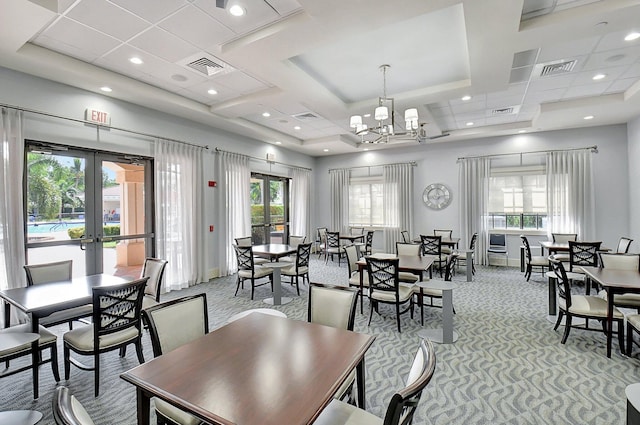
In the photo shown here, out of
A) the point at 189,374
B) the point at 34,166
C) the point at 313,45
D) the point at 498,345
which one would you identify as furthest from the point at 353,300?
the point at 34,166

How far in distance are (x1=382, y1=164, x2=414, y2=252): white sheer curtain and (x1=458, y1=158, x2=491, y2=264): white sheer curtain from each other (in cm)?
136

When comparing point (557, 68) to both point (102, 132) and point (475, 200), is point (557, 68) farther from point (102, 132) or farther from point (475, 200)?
point (102, 132)

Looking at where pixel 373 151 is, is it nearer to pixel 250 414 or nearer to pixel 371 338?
pixel 371 338

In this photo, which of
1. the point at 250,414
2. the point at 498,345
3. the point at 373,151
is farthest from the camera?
the point at 373,151

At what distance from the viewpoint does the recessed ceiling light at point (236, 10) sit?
2803mm

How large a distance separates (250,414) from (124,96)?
5231 mm

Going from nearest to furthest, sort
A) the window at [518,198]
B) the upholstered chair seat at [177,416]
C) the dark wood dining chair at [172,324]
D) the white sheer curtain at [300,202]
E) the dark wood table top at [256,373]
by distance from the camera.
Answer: the dark wood table top at [256,373] < the upholstered chair seat at [177,416] < the dark wood dining chair at [172,324] < the window at [518,198] < the white sheer curtain at [300,202]

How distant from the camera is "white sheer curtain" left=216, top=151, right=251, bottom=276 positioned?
263 inches

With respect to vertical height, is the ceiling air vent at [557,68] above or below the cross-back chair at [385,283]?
above

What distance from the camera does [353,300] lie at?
2.24 meters

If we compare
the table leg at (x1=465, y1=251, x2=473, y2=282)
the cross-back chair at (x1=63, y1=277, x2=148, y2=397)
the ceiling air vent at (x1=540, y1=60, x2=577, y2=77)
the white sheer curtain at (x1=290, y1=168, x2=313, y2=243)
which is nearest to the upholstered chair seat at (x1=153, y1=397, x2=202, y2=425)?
the cross-back chair at (x1=63, y1=277, x2=148, y2=397)

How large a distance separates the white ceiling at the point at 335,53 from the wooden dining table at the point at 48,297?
99.8 inches

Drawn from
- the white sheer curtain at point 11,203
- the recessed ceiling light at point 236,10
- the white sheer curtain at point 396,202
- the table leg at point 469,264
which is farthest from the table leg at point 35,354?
the white sheer curtain at point 396,202

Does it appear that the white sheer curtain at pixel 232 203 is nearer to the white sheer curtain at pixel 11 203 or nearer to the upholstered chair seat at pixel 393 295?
the white sheer curtain at pixel 11 203
